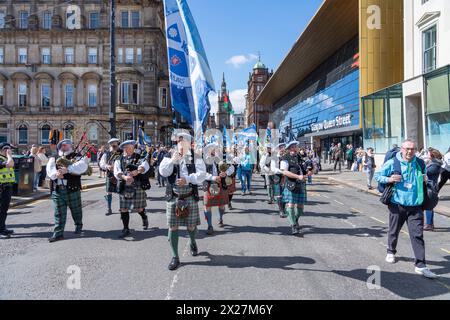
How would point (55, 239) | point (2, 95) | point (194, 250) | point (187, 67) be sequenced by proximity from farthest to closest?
point (2, 95)
point (55, 239)
point (187, 67)
point (194, 250)

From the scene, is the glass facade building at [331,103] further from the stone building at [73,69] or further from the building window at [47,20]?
the building window at [47,20]

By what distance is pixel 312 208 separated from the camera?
10711mm

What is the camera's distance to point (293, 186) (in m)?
7.12

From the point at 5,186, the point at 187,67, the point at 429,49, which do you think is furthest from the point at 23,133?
the point at 187,67

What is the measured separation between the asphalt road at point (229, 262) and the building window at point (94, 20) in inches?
1491

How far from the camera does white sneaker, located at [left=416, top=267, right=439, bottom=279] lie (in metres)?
4.86

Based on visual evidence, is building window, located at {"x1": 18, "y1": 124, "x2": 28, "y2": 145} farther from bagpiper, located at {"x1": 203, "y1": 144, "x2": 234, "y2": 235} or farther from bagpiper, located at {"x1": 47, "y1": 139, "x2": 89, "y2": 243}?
bagpiper, located at {"x1": 203, "y1": 144, "x2": 234, "y2": 235}

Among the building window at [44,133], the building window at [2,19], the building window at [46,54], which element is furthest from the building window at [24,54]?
the building window at [44,133]

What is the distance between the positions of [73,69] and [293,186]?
132ft

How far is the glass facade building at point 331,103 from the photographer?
1291 inches

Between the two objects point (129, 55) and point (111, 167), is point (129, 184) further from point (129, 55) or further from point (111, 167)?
point (129, 55)

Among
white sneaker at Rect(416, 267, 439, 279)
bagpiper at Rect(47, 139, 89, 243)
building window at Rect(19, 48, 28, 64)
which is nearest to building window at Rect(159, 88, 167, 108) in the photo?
building window at Rect(19, 48, 28, 64)

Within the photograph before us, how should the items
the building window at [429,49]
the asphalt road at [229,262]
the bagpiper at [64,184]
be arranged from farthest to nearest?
1. the building window at [429,49]
2. the bagpiper at [64,184]
3. the asphalt road at [229,262]

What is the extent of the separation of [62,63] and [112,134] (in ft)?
102
